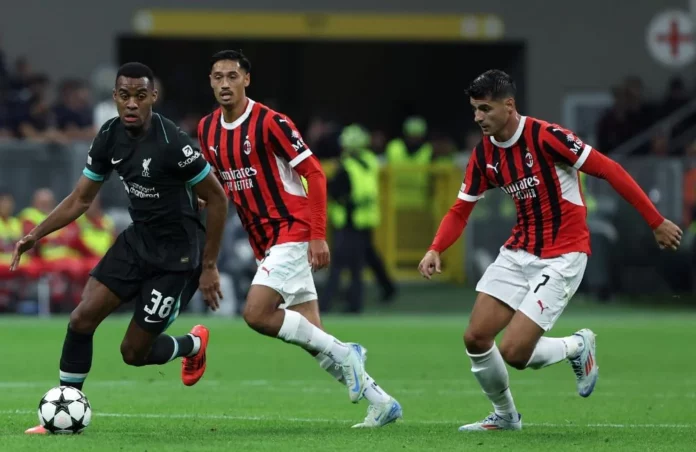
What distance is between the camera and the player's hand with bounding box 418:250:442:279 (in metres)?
8.67

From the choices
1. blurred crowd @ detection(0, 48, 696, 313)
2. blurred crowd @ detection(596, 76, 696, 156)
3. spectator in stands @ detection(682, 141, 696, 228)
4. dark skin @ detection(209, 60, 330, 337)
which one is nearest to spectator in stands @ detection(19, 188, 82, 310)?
blurred crowd @ detection(0, 48, 696, 313)

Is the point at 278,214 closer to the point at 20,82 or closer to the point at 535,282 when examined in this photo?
the point at 535,282

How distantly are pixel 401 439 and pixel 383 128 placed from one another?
2092cm

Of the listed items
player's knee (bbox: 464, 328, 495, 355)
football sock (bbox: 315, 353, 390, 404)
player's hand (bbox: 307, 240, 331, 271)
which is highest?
player's hand (bbox: 307, 240, 331, 271)

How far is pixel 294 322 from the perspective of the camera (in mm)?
8523

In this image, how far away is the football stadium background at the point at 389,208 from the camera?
9.40 metres

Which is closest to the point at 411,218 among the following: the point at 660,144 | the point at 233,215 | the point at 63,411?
the point at 233,215

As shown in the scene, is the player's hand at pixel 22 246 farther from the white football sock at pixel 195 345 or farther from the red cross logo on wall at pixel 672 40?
the red cross logo on wall at pixel 672 40

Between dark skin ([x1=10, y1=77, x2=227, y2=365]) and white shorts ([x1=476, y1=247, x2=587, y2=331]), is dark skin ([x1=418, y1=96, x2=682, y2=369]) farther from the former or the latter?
dark skin ([x1=10, y1=77, x2=227, y2=365])

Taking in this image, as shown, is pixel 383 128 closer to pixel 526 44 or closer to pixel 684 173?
pixel 526 44

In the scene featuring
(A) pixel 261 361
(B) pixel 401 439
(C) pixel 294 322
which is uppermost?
(C) pixel 294 322

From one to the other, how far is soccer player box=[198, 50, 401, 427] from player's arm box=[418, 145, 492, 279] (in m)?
0.71

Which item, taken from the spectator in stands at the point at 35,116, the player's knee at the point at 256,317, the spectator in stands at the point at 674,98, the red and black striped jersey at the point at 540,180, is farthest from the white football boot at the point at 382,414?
the spectator in stands at the point at 674,98

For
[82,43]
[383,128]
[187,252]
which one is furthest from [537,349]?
[383,128]
